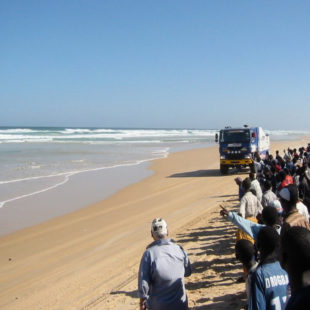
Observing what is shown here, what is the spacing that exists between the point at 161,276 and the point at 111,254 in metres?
4.83

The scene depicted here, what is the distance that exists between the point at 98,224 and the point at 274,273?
345 inches

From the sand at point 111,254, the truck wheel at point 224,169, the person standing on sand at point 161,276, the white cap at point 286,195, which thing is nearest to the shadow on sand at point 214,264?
the sand at point 111,254

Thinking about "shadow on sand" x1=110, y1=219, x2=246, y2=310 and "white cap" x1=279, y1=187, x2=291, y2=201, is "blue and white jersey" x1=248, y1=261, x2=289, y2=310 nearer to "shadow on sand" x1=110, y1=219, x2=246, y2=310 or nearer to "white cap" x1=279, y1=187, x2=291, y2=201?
"white cap" x1=279, y1=187, x2=291, y2=201

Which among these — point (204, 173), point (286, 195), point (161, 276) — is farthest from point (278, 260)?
point (204, 173)

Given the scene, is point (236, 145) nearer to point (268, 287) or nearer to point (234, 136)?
point (234, 136)

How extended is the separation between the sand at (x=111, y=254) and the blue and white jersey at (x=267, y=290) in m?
2.35

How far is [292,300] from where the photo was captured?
1.88 meters

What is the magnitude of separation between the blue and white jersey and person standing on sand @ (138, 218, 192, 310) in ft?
3.20

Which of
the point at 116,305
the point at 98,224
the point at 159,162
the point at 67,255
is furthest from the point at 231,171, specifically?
the point at 116,305

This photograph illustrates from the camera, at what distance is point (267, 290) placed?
3043mm

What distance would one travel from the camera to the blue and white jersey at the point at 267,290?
3.02 m

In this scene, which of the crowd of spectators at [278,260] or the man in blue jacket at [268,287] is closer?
the crowd of spectators at [278,260]

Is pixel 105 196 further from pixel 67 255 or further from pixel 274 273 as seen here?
pixel 274 273

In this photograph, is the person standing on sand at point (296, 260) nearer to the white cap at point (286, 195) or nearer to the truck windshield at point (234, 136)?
the white cap at point (286, 195)
